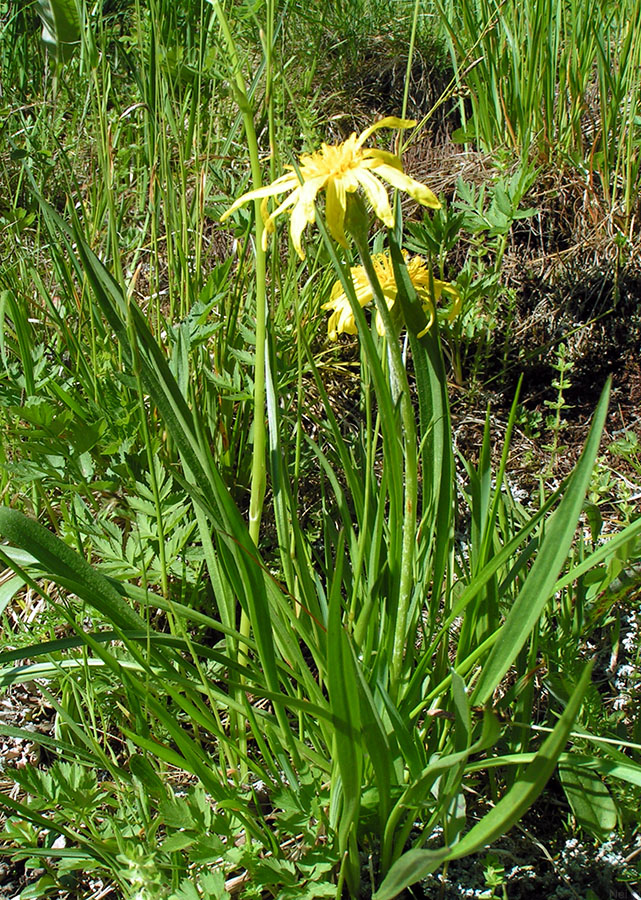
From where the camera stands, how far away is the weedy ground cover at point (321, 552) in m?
0.82

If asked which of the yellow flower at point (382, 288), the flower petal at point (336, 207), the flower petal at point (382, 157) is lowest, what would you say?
the yellow flower at point (382, 288)

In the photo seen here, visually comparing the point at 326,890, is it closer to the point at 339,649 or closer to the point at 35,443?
the point at 339,649

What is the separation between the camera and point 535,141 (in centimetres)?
201

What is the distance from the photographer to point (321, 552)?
151cm

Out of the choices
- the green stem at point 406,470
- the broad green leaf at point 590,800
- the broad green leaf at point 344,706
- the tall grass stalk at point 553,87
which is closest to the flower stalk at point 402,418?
the green stem at point 406,470

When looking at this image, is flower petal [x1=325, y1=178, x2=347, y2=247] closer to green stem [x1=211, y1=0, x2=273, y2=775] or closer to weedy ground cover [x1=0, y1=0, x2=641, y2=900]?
weedy ground cover [x1=0, y1=0, x2=641, y2=900]

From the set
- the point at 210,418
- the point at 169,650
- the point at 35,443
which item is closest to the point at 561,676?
the point at 169,650

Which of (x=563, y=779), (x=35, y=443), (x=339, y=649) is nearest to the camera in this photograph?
(x=339, y=649)

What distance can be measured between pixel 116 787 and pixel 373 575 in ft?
1.60

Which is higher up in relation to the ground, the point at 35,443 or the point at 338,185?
the point at 338,185

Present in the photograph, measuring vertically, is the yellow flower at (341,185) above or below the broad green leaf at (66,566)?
above

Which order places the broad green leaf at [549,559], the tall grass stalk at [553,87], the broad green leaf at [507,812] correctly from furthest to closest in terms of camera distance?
1. the tall grass stalk at [553,87]
2. the broad green leaf at [549,559]
3. the broad green leaf at [507,812]

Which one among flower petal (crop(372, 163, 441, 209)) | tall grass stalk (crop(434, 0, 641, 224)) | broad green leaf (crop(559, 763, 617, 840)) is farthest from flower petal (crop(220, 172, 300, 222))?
tall grass stalk (crop(434, 0, 641, 224))

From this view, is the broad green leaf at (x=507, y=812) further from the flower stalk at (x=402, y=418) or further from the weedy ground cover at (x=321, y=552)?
the flower stalk at (x=402, y=418)
